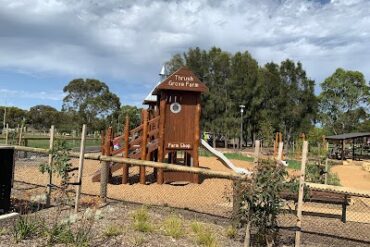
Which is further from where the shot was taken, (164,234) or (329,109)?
(329,109)

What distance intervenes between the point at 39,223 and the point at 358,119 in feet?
199

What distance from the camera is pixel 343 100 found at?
60.0 m

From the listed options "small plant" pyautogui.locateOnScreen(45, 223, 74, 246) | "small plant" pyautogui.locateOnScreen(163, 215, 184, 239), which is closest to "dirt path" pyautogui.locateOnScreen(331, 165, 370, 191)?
"small plant" pyautogui.locateOnScreen(163, 215, 184, 239)

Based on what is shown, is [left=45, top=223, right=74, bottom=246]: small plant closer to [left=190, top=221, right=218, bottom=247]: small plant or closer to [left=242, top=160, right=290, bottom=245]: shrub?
[left=190, top=221, right=218, bottom=247]: small plant

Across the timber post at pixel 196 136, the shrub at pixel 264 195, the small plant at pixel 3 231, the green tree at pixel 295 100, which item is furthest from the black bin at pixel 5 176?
the green tree at pixel 295 100

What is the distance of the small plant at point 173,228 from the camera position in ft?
19.9

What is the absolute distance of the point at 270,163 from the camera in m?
5.48

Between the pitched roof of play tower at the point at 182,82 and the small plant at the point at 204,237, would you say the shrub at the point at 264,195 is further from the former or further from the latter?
the pitched roof of play tower at the point at 182,82

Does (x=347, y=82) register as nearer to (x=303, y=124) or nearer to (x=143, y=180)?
(x=303, y=124)

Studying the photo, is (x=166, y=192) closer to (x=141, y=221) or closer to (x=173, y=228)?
(x=141, y=221)

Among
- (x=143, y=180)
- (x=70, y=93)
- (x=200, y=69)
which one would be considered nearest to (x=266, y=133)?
(x=200, y=69)

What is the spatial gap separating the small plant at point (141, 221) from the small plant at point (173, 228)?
0.26 m

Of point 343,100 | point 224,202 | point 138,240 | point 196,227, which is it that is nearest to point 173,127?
point 224,202

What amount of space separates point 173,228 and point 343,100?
58.9m
